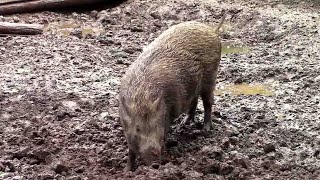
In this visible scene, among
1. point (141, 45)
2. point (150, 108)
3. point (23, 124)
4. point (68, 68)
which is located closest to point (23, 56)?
point (68, 68)

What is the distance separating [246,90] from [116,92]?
1.18 meters

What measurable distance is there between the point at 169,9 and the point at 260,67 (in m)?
2.49

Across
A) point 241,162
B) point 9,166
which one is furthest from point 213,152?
point 9,166

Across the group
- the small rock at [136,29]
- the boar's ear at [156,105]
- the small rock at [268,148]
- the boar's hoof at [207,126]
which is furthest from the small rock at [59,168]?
the small rock at [136,29]

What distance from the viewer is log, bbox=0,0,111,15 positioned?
8.36 meters

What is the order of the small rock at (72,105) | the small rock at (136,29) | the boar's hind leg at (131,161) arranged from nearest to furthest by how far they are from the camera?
the boar's hind leg at (131,161) → the small rock at (72,105) → the small rock at (136,29)

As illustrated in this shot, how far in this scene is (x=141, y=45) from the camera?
24.2ft

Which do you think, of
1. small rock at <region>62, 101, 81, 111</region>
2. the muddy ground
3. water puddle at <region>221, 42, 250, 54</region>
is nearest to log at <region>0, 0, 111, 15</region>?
the muddy ground

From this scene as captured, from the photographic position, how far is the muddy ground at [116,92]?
430cm

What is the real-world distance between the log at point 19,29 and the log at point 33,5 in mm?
811

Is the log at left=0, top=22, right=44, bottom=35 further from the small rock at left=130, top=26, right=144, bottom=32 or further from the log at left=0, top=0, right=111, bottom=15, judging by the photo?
the small rock at left=130, top=26, right=144, bottom=32

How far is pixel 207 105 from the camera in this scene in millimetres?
5055

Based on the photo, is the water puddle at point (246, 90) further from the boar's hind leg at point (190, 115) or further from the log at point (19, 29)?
the log at point (19, 29)

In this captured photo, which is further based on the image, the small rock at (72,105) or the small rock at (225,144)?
the small rock at (72,105)
